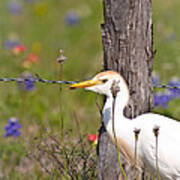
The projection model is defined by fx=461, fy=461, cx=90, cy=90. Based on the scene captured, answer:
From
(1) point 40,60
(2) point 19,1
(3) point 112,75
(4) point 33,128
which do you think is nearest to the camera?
(3) point 112,75

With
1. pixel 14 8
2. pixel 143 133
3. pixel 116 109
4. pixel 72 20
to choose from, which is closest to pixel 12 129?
pixel 116 109

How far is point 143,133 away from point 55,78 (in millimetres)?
3443

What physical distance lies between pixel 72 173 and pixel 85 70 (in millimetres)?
3520

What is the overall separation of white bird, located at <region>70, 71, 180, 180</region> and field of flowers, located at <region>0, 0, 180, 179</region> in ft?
1.15

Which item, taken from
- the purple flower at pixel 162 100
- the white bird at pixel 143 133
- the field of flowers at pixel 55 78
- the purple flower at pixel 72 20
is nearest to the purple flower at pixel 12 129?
the field of flowers at pixel 55 78

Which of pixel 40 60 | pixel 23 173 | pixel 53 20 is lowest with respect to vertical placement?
pixel 23 173

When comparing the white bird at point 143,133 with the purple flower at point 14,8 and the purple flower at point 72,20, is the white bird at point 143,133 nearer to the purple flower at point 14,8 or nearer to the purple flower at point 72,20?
the purple flower at point 72,20

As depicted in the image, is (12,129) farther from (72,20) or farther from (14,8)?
(14,8)

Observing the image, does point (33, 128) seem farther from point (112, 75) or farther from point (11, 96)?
point (112, 75)

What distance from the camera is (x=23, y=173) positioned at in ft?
13.2

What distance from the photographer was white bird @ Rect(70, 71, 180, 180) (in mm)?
2633

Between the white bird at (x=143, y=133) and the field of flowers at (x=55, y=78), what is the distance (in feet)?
1.15

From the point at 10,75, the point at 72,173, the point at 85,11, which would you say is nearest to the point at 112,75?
the point at 72,173

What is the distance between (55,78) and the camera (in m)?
6.04
